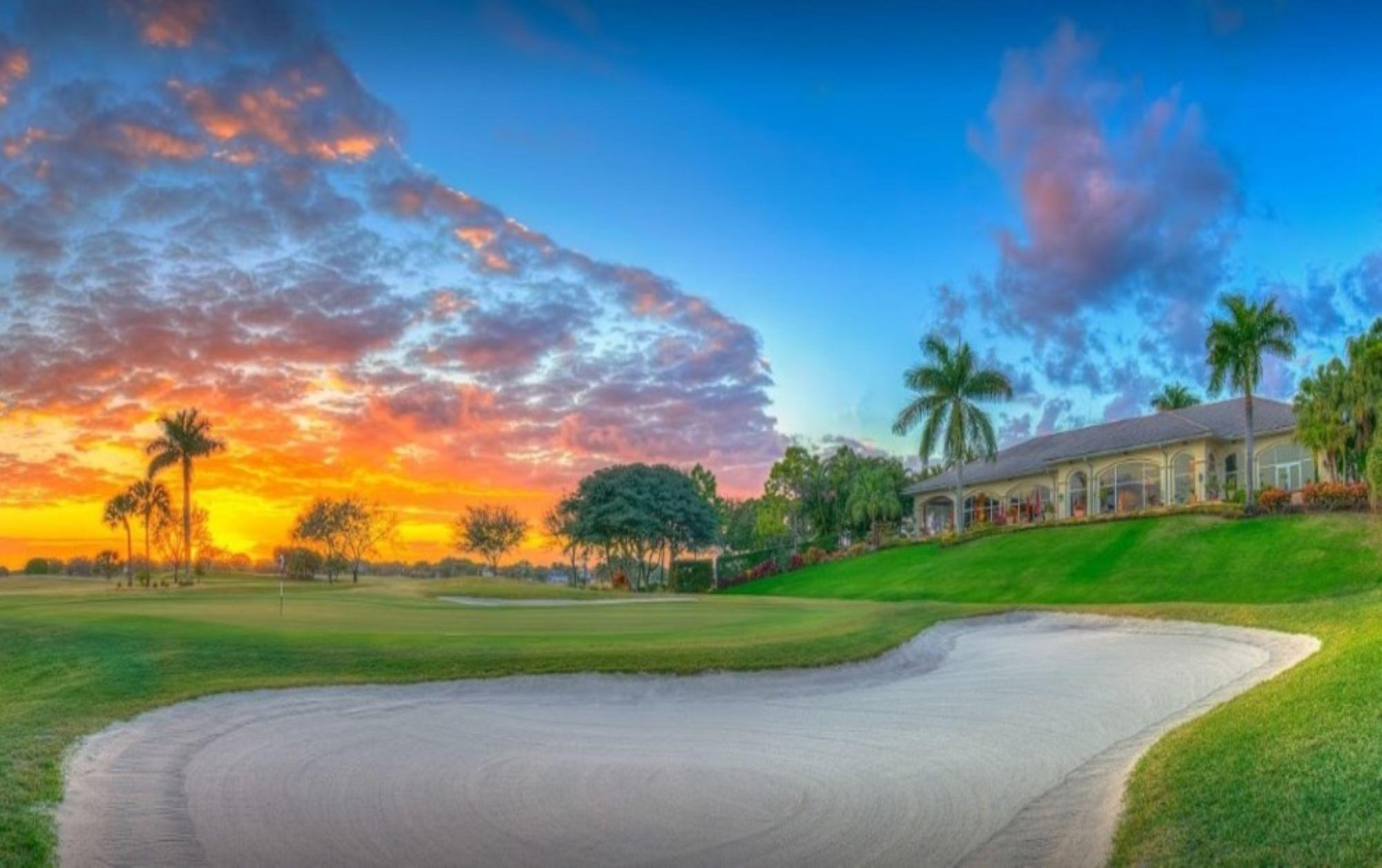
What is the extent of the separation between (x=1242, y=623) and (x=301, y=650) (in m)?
23.0

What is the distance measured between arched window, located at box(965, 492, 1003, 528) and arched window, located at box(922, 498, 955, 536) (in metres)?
2.53

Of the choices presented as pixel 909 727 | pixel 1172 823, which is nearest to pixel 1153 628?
pixel 909 727

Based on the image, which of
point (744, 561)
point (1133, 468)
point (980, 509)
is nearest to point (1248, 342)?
point (1133, 468)

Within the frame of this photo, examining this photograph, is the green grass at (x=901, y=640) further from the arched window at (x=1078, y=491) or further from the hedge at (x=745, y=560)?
the hedge at (x=745, y=560)

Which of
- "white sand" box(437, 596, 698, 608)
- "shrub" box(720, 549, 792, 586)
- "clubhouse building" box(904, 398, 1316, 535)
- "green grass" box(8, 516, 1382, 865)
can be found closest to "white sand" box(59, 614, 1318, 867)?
"green grass" box(8, 516, 1382, 865)

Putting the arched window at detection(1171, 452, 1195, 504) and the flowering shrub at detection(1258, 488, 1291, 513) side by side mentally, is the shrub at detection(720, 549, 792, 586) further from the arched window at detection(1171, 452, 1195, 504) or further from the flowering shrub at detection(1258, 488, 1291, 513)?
the flowering shrub at detection(1258, 488, 1291, 513)

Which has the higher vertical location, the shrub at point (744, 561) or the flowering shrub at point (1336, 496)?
the flowering shrub at point (1336, 496)

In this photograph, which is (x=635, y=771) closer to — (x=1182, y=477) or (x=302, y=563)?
(x=1182, y=477)

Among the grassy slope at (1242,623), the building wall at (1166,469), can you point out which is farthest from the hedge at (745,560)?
the building wall at (1166,469)

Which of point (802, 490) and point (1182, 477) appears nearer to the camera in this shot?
point (1182, 477)

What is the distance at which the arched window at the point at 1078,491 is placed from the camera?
207 ft

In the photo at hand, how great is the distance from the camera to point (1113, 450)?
2368 inches

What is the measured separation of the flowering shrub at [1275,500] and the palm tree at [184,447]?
66.4 meters

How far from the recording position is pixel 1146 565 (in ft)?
145
